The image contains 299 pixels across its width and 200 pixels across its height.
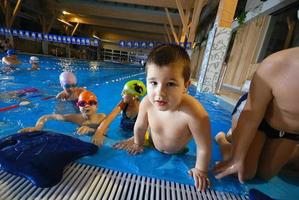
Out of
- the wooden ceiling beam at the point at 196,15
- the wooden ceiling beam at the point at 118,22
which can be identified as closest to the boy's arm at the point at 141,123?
the wooden ceiling beam at the point at 196,15

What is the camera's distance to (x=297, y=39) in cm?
552

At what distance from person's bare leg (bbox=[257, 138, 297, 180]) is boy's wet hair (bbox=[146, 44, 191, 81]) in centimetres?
98

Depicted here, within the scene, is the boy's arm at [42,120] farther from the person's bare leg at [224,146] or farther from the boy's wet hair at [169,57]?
the person's bare leg at [224,146]

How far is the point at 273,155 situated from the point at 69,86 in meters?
3.14

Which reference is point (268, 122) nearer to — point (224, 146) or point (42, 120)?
point (224, 146)

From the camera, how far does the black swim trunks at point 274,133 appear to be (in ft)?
5.45

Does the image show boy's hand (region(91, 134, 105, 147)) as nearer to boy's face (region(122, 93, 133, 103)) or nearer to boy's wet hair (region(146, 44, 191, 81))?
boy's face (region(122, 93, 133, 103))

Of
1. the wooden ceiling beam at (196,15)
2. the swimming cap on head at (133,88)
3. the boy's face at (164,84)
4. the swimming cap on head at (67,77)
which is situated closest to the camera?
the boy's face at (164,84)

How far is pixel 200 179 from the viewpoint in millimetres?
1650

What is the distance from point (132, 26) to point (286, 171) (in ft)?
67.9

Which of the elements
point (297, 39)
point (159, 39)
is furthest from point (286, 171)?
point (159, 39)

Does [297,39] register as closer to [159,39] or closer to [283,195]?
[283,195]

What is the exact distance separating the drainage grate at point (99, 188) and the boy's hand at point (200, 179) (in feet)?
0.14

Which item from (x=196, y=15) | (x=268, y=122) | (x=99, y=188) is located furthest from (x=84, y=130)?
(x=196, y=15)
